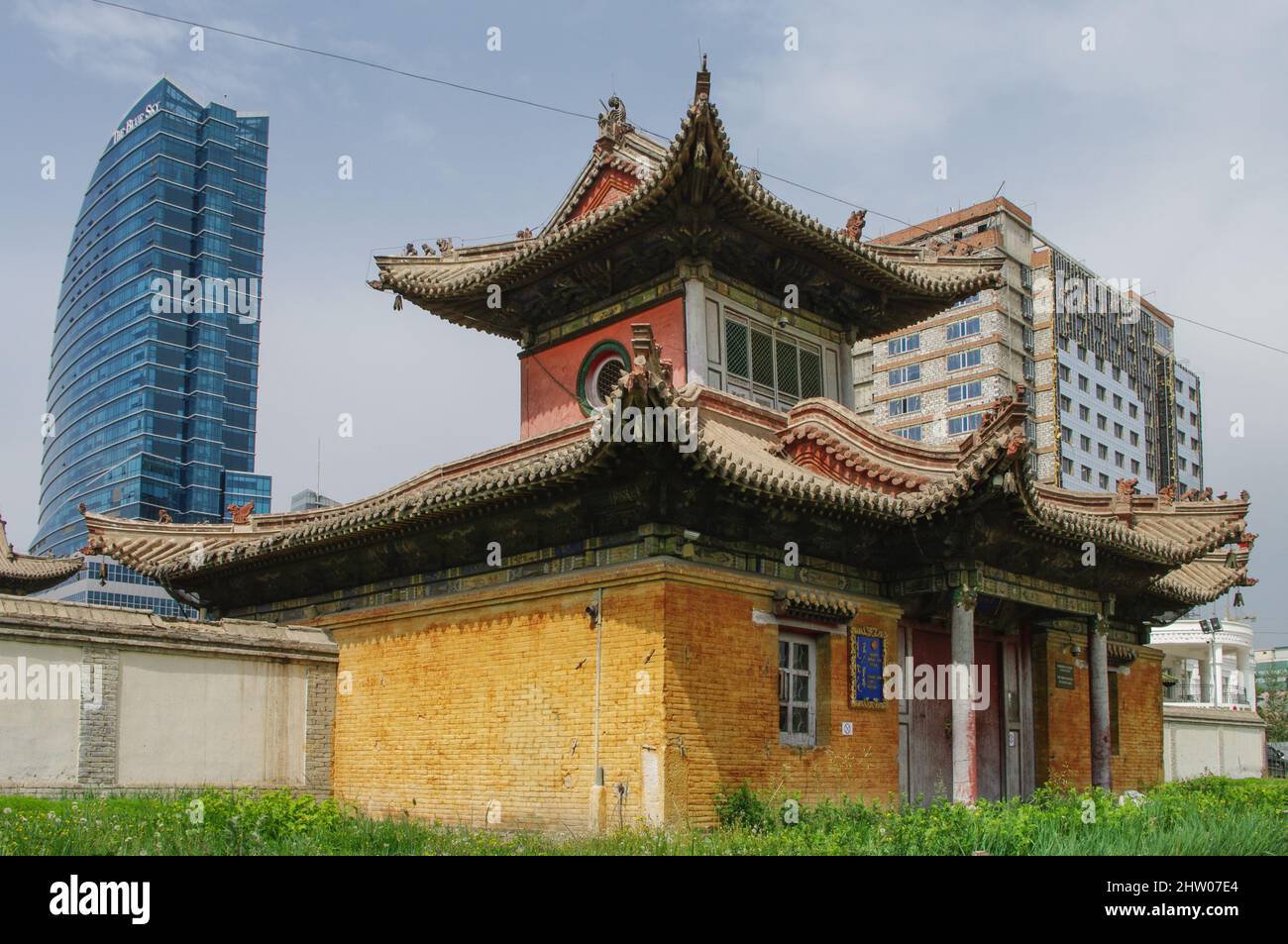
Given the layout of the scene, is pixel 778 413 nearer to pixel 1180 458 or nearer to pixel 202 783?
pixel 202 783

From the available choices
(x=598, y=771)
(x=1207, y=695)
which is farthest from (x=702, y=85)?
(x=1207, y=695)

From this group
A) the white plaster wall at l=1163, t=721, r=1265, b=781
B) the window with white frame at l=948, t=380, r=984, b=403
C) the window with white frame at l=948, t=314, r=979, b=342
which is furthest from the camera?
the window with white frame at l=948, t=314, r=979, b=342

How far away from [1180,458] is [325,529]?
87869mm

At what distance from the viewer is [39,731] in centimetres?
1647

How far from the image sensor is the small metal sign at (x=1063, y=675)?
20641mm

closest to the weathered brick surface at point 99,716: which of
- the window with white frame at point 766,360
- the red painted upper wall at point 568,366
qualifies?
the red painted upper wall at point 568,366

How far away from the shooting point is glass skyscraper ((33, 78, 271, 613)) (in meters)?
98.4

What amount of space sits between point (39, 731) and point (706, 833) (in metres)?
8.94

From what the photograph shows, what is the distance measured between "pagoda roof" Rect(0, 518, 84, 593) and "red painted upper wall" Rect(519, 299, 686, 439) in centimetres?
1473

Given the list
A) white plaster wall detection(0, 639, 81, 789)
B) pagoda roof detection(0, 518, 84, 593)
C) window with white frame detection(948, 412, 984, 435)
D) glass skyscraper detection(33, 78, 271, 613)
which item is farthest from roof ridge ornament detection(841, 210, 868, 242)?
glass skyscraper detection(33, 78, 271, 613)

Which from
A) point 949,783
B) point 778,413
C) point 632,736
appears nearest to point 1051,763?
point 949,783

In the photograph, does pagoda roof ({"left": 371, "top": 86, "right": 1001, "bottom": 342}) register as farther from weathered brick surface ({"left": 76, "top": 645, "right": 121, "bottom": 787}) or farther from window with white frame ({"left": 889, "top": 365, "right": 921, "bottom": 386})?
window with white frame ({"left": 889, "top": 365, "right": 921, "bottom": 386})

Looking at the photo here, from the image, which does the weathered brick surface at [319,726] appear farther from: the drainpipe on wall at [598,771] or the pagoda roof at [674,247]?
the pagoda roof at [674,247]

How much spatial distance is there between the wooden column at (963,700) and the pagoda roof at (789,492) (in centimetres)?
141
